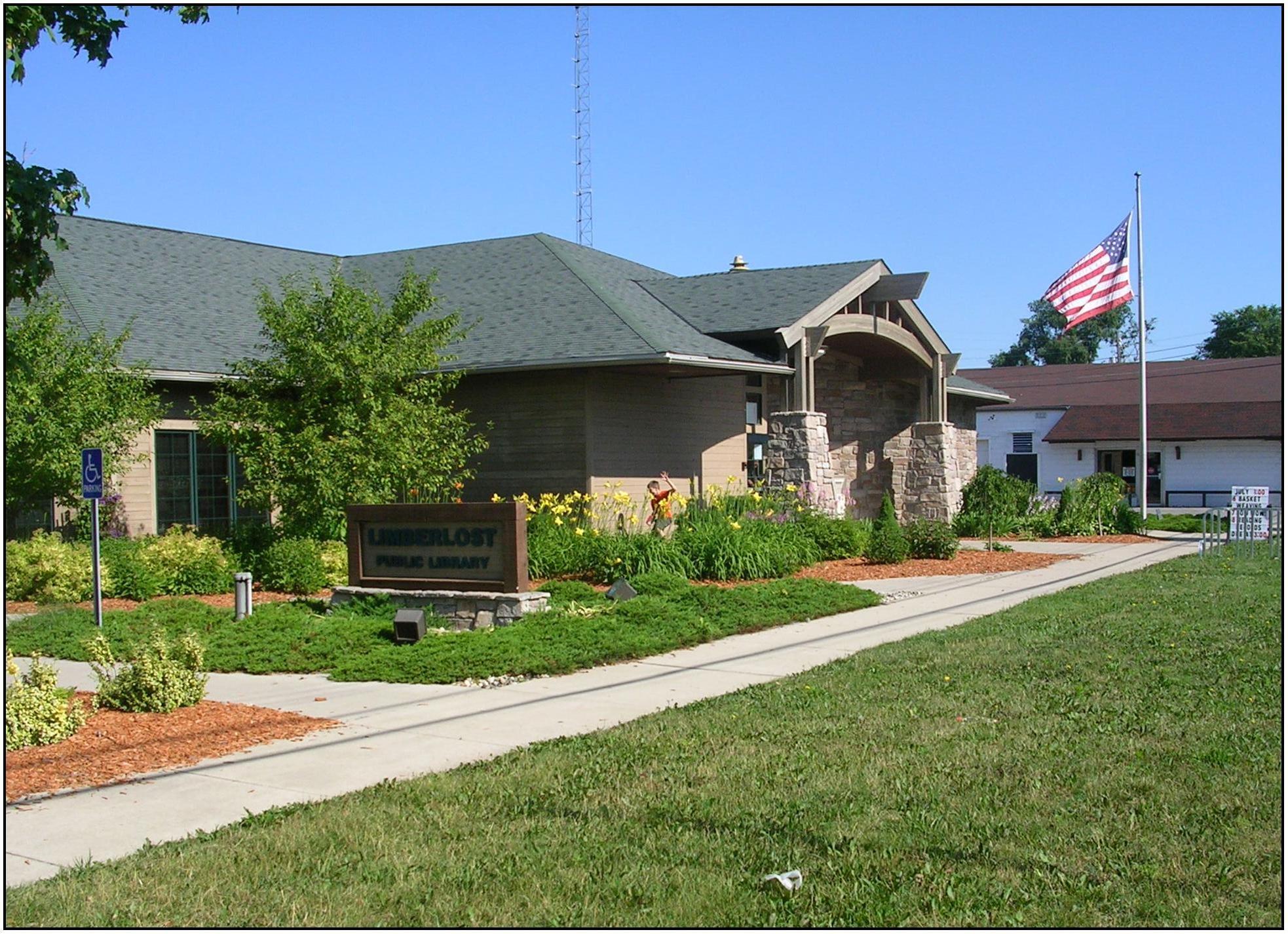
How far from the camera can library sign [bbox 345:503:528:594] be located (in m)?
12.8

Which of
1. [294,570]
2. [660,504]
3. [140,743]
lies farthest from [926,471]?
[140,743]

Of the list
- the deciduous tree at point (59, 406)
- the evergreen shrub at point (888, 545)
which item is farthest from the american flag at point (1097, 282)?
the deciduous tree at point (59, 406)

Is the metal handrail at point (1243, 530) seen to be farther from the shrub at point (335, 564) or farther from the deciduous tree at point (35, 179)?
the deciduous tree at point (35, 179)

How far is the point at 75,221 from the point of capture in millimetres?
22094

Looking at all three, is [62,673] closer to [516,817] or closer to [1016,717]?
[516,817]

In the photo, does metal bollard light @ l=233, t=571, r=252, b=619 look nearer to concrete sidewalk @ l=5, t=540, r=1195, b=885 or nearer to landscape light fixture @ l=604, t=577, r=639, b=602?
concrete sidewalk @ l=5, t=540, r=1195, b=885

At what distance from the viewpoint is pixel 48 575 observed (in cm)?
1516

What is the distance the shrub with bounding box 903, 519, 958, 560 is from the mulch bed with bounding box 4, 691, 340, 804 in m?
13.8

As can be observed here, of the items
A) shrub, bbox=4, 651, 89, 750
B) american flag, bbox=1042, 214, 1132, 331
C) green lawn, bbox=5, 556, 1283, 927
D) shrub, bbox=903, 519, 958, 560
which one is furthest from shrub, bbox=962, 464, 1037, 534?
shrub, bbox=4, 651, 89, 750

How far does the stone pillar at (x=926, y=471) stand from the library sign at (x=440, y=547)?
1687 cm

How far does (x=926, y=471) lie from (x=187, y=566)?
17755mm

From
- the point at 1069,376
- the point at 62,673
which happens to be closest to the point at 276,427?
the point at 62,673

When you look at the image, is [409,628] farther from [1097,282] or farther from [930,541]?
[1097,282]

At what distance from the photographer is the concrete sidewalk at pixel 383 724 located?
20.1 ft
